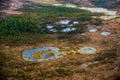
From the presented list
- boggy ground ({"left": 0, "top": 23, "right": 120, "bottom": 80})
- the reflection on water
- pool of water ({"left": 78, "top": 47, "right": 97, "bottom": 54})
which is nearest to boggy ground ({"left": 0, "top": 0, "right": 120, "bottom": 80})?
boggy ground ({"left": 0, "top": 23, "right": 120, "bottom": 80})

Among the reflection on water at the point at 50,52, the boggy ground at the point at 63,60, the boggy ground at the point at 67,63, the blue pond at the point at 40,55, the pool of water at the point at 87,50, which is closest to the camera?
the boggy ground at the point at 67,63

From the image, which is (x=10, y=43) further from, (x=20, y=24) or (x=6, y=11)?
(x=6, y=11)

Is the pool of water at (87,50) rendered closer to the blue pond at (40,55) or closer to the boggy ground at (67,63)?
the boggy ground at (67,63)

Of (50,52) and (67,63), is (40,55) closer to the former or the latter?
(50,52)

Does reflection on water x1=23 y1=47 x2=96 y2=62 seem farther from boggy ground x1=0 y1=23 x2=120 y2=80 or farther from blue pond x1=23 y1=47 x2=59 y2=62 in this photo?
boggy ground x1=0 y1=23 x2=120 y2=80

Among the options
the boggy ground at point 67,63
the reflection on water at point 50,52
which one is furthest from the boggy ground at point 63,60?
the reflection on water at point 50,52

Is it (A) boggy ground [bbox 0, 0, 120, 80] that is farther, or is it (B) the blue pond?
(B) the blue pond

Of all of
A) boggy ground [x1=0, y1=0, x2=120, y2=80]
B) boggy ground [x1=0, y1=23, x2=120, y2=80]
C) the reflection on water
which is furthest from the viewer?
the reflection on water

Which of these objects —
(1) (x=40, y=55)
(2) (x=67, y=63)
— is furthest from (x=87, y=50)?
(1) (x=40, y=55)

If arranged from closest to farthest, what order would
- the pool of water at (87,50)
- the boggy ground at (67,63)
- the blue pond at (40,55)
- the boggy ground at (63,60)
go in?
the boggy ground at (67,63)
the boggy ground at (63,60)
the blue pond at (40,55)
the pool of water at (87,50)

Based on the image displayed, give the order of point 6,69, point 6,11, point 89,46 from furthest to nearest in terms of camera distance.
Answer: point 6,11 < point 89,46 < point 6,69

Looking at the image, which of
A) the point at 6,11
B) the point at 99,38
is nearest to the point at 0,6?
the point at 6,11
